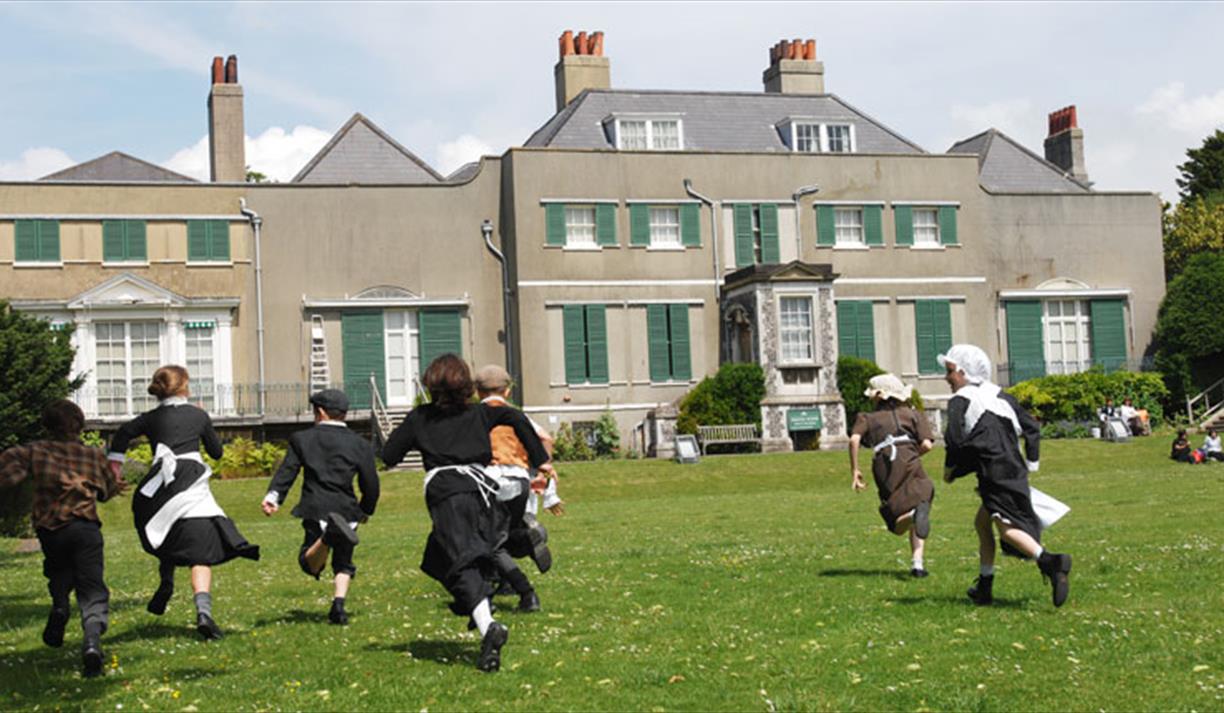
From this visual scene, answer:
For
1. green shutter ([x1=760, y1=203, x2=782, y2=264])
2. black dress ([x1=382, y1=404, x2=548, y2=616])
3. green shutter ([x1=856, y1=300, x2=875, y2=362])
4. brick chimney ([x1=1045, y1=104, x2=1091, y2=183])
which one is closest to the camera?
black dress ([x1=382, y1=404, x2=548, y2=616])

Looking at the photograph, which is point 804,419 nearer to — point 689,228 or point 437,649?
point 689,228

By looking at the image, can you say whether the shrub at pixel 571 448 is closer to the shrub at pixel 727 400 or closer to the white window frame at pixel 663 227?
the shrub at pixel 727 400

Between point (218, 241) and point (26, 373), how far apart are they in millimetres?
9584

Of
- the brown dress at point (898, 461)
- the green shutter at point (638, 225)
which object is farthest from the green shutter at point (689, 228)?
the brown dress at point (898, 461)

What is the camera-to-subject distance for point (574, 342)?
38.5 m

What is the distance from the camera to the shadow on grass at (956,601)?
995 centimetres

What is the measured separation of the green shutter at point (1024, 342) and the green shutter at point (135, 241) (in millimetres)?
23387

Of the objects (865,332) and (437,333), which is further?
(865,332)

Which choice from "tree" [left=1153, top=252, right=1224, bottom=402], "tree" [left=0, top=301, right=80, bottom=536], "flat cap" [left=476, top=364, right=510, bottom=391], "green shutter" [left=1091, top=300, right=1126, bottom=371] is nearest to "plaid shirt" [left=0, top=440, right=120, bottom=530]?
"flat cap" [left=476, top=364, right=510, bottom=391]

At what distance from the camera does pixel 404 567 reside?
14469mm

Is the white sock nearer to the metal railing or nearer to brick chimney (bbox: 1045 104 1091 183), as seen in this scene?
the metal railing

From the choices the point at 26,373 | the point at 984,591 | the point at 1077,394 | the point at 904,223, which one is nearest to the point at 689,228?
the point at 904,223

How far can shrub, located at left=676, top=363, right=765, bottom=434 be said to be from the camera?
3684 centimetres

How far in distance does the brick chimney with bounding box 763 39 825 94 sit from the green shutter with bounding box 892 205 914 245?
21.5 feet
